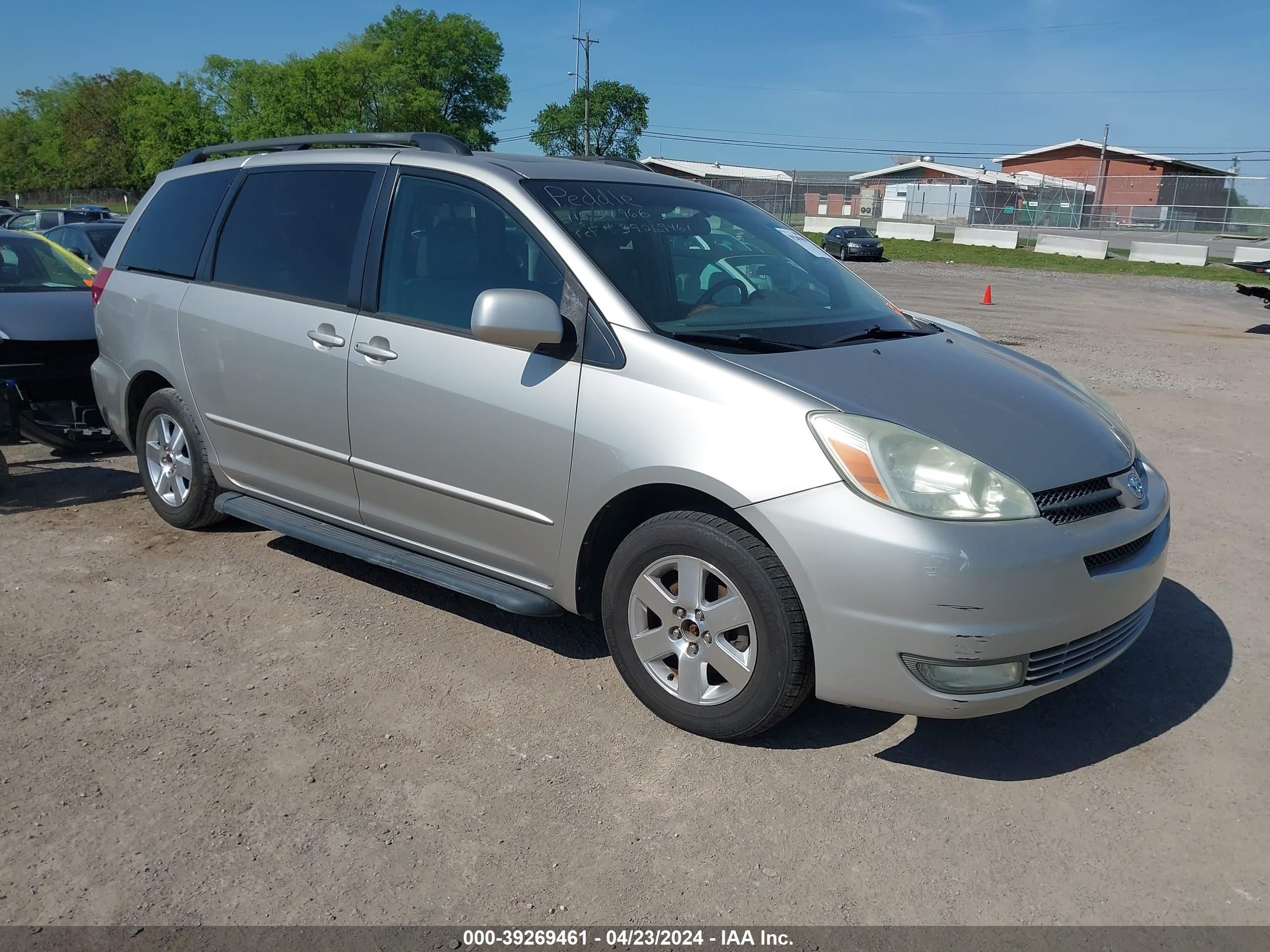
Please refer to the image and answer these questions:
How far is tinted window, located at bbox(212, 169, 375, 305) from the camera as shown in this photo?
4379 millimetres

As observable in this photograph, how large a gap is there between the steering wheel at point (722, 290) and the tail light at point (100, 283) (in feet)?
11.9

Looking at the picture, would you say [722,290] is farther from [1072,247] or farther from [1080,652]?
[1072,247]

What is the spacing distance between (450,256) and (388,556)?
1.26 m

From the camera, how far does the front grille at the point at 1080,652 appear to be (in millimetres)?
3092

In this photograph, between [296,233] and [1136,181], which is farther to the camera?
[1136,181]

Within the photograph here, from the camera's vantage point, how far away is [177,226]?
5320mm

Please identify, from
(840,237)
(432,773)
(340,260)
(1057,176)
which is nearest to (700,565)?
(432,773)

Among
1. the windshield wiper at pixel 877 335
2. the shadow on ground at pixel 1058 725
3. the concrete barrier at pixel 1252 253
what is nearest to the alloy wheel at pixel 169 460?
the windshield wiper at pixel 877 335

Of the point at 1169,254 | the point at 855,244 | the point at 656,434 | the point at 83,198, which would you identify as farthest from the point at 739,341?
the point at 83,198

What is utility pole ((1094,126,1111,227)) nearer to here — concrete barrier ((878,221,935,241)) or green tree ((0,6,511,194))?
concrete barrier ((878,221,935,241))

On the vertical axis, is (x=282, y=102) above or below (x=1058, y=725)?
above

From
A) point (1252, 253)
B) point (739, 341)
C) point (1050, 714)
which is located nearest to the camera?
point (739, 341)

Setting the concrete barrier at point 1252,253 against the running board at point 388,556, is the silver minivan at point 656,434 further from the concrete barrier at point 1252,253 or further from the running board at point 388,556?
the concrete barrier at point 1252,253

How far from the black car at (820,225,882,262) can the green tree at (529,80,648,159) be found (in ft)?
211
